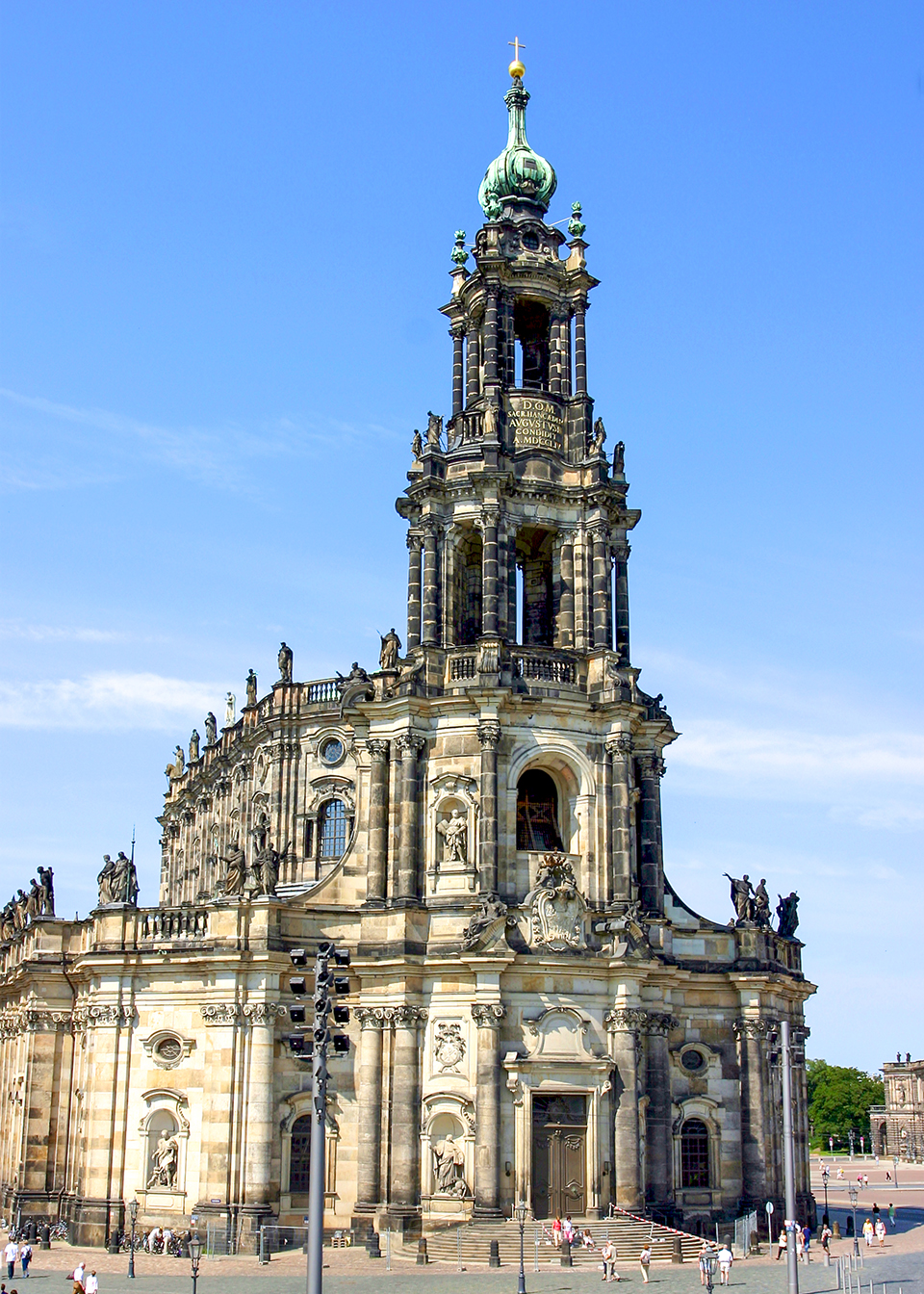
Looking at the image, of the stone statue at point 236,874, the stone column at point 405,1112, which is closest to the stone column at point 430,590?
the stone statue at point 236,874

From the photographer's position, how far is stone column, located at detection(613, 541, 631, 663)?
185 feet

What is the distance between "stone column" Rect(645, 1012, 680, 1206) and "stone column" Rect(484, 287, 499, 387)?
935 inches

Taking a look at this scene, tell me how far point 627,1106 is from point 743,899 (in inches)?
430

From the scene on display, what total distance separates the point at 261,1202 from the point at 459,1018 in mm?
8452

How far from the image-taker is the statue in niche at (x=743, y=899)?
56.4m

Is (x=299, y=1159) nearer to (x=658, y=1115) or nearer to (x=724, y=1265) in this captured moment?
(x=658, y=1115)

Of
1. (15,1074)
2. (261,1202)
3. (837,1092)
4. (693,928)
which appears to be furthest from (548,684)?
(837,1092)

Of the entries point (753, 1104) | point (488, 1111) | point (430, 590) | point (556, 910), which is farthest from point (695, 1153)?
point (430, 590)

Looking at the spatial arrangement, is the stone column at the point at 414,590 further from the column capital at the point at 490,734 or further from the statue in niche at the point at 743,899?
the statue in niche at the point at 743,899

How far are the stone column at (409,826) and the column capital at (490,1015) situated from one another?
14.6 feet

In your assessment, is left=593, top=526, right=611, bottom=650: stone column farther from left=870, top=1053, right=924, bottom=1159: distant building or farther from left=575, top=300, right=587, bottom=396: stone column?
left=870, top=1053, right=924, bottom=1159: distant building

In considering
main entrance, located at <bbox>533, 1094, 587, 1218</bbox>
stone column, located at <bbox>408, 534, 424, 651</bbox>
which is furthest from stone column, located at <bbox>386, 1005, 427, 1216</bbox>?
stone column, located at <bbox>408, 534, 424, 651</bbox>

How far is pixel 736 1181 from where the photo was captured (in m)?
52.7

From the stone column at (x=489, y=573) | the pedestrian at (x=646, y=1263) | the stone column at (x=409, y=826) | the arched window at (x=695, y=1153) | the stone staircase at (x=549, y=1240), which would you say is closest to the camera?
the pedestrian at (x=646, y=1263)
